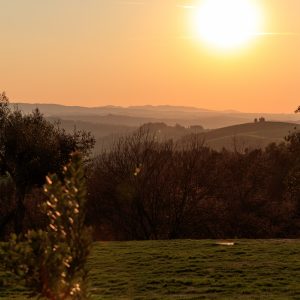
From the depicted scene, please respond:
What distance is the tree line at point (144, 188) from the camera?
39.9m

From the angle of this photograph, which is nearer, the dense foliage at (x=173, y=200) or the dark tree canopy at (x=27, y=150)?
the dark tree canopy at (x=27, y=150)

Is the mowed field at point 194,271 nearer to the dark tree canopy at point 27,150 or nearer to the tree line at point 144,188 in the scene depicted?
the dark tree canopy at point 27,150

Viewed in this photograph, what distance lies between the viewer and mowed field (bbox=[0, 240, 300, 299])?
21.1 m

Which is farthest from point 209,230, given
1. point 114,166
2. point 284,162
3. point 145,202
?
point 284,162

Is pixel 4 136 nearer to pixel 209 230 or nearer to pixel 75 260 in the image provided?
pixel 209 230

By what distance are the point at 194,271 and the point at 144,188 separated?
88.3 feet

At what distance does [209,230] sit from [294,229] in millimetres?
11750

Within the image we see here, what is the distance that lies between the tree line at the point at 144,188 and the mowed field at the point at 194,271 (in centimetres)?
981

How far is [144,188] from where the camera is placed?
51781 millimetres

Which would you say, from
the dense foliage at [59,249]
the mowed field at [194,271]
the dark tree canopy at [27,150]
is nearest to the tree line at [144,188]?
the dark tree canopy at [27,150]

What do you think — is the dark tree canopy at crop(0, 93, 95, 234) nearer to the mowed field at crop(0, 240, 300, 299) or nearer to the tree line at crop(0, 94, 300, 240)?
the tree line at crop(0, 94, 300, 240)

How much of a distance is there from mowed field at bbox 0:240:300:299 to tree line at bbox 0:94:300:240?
9.81 meters

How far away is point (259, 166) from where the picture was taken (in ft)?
220

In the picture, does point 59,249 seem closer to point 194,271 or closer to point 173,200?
point 194,271
